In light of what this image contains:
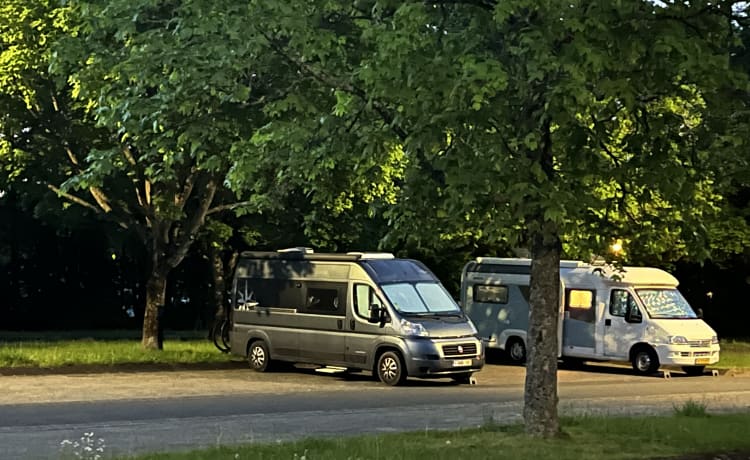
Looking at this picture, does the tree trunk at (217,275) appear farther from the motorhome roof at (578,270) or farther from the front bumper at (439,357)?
the front bumper at (439,357)

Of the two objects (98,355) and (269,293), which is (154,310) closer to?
(98,355)

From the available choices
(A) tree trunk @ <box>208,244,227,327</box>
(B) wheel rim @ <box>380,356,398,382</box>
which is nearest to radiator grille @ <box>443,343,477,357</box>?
(B) wheel rim @ <box>380,356,398,382</box>

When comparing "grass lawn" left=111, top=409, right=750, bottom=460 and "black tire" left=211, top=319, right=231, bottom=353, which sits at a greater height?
"black tire" left=211, top=319, right=231, bottom=353

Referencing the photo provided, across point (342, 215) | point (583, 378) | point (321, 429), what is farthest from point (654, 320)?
point (321, 429)

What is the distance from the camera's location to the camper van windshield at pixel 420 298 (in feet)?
75.7

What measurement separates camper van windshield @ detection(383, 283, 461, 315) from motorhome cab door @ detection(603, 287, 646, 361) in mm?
5866

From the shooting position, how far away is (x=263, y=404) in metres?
18.3

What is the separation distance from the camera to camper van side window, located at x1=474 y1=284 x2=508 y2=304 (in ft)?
99.2

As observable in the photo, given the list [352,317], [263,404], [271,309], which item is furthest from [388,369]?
[263,404]

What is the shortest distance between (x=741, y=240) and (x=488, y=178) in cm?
2486

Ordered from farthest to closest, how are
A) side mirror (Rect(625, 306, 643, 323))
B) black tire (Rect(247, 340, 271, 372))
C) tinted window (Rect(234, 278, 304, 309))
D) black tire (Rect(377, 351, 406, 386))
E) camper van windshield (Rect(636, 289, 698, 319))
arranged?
camper van windshield (Rect(636, 289, 698, 319)) → side mirror (Rect(625, 306, 643, 323)) → black tire (Rect(247, 340, 271, 372)) → tinted window (Rect(234, 278, 304, 309)) → black tire (Rect(377, 351, 406, 386))

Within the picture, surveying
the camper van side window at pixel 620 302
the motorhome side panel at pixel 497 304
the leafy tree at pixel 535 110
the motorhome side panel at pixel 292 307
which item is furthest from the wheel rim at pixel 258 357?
the leafy tree at pixel 535 110

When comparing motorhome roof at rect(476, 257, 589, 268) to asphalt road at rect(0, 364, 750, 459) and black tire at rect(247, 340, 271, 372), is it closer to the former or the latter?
asphalt road at rect(0, 364, 750, 459)

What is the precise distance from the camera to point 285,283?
2512 centimetres
